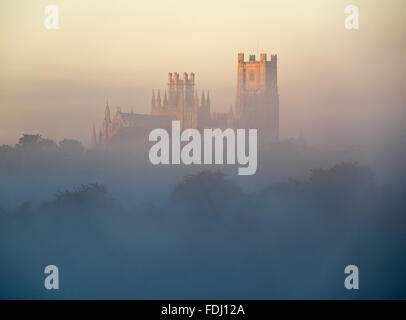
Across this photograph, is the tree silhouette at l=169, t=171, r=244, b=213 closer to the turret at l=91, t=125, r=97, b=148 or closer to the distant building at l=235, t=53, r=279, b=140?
the distant building at l=235, t=53, r=279, b=140

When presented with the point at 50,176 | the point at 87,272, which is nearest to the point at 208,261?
the point at 87,272

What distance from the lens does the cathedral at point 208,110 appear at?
1011 cm

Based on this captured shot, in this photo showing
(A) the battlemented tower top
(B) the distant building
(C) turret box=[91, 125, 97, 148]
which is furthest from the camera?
(C) turret box=[91, 125, 97, 148]

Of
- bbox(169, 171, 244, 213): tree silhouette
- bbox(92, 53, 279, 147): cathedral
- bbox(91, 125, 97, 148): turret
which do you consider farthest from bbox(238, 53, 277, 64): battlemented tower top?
bbox(91, 125, 97, 148): turret

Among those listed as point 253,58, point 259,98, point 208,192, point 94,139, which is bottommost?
point 208,192

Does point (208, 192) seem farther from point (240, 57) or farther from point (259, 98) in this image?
point (240, 57)

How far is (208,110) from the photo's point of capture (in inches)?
409

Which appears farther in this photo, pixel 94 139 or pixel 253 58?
pixel 94 139

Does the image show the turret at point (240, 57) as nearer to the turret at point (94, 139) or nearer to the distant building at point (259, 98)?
the distant building at point (259, 98)

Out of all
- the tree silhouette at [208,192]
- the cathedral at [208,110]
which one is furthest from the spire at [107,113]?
the tree silhouette at [208,192]

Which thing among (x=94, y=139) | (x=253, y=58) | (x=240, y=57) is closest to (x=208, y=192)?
(x=94, y=139)

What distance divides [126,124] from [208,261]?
6.94ft

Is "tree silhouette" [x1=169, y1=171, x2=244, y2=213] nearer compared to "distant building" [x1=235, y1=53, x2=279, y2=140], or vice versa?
"distant building" [x1=235, y1=53, x2=279, y2=140]

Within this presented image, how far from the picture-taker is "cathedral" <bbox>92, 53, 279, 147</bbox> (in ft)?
33.2
